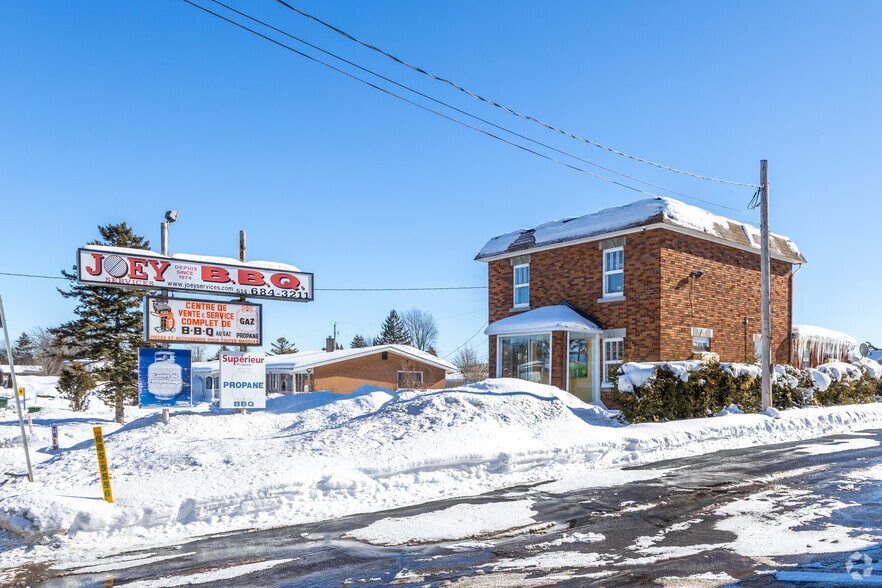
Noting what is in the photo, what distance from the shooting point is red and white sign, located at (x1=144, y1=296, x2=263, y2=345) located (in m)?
16.9

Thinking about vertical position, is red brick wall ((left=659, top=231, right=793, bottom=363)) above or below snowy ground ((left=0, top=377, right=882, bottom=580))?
above

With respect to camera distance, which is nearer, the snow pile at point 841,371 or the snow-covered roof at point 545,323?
the snow-covered roof at point 545,323

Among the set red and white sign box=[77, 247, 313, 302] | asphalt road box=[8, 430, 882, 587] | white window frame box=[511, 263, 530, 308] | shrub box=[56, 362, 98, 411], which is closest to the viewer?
asphalt road box=[8, 430, 882, 587]

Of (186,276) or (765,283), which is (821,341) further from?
(186,276)

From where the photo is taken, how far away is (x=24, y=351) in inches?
3634

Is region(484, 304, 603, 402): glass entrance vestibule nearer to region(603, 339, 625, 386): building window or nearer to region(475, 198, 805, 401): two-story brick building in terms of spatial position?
region(475, 198, 805, 401): two-story brick building

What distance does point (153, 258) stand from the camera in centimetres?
1678

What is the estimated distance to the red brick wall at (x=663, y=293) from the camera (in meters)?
19.8

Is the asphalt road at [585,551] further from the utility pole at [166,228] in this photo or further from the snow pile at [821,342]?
the snow pile at [821,342]

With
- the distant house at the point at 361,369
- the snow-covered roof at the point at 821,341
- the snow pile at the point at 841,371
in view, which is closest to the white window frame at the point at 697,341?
the snow pile at the point at 841,371

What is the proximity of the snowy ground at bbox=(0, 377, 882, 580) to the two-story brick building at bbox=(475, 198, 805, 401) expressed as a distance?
12.7 feet

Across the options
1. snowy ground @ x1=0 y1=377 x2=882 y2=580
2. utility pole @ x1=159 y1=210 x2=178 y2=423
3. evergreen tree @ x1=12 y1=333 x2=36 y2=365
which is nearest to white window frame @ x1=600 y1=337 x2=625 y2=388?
snowy ground @ x1=0 y1=377 x2=882 y2=580

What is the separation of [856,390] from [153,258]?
73.4 feet

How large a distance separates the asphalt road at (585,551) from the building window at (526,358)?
1179cm
